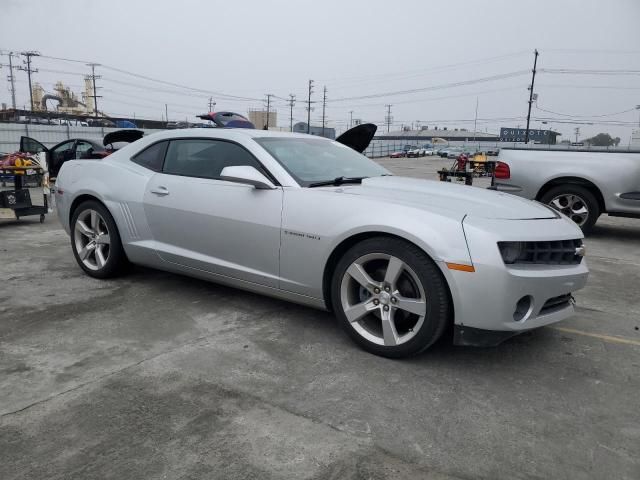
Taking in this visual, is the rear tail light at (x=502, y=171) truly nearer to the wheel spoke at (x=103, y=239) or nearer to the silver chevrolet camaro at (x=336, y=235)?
the silver chevrolet camaro at (x=336, y=235)

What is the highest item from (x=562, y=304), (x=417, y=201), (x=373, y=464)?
(x=417, y=201)

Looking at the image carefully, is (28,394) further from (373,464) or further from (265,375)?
(373,464)

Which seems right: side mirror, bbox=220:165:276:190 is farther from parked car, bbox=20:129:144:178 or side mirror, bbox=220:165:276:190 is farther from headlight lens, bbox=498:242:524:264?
parked car, bbox=20:129:144:178

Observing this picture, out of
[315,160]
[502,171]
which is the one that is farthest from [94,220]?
[502,171]

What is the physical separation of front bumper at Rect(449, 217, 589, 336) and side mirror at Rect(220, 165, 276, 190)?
1.42 meters

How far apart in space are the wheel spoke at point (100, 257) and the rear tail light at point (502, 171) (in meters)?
5.70

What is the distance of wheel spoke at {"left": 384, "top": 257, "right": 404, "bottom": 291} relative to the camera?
2967 mm

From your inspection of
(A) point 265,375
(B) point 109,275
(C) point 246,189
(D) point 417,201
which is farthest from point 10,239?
(D) point 417,201

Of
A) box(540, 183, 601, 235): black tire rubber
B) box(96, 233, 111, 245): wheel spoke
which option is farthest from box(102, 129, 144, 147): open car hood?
box(540, 183, 601, 235): black tire rubber

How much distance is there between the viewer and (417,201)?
317 centimetres

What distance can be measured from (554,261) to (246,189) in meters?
2.12

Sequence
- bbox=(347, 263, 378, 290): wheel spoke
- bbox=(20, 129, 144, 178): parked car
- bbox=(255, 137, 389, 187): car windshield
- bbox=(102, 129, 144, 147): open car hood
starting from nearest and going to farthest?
bbox=(347, 263, 378, 290): wheel spoke
bbox=(255, 137, 389, 187): car windshield
bbox=(102, 129, 144, 147): open car hood
bbox=(20, 129, 144, 178): parked car

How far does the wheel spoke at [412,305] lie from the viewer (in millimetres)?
2893

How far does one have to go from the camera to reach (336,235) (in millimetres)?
3193
